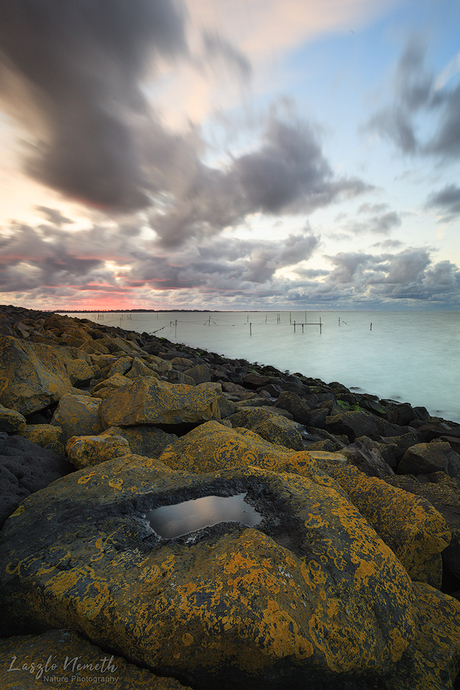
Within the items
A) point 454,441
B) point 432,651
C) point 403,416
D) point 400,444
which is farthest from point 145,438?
point 403,416

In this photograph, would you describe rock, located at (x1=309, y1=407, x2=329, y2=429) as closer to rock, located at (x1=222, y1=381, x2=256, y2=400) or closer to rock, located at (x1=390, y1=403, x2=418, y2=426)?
rock, located at (x1=222, y1=381, x2=256, y2=400)

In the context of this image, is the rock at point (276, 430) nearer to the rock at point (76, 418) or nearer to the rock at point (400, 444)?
the rock at point (400, 444)

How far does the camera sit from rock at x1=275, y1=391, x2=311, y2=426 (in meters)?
8.27

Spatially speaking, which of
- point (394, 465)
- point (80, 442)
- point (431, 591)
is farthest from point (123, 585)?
point (394, 465)

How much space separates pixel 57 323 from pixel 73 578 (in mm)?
21081

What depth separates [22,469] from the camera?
2811 mm

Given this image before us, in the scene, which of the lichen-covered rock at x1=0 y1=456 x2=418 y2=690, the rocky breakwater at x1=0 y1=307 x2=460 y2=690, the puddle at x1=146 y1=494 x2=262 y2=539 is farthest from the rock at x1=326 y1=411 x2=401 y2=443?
the puddle at x1=146 y1=494 x2=262 y2=539

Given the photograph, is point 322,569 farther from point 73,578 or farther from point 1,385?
point 1,385

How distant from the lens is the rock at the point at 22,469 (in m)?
2.45

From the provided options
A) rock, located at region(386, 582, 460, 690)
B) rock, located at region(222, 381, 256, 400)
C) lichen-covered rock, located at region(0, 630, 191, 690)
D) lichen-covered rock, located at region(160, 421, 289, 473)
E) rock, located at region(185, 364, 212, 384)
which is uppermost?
lichen-covered rock, located at region(160, 421, 289, 473)

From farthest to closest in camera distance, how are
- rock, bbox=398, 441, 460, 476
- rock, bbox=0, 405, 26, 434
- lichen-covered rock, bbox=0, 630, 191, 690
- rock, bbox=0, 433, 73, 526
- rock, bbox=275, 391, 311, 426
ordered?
1. rock, bbox=275, 391, 311, 426
2. rock, bbox=398, 441, 460, 476
3. rock, bbox=0, 405, 26, 434
4. rock, bbox=0, 433, 73, 526
5. lichen-covered rock, bbox=0, 630, 191, 690

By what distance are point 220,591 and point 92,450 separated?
2.14m

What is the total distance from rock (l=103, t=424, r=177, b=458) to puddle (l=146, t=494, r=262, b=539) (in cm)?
171

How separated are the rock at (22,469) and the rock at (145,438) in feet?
2.91
